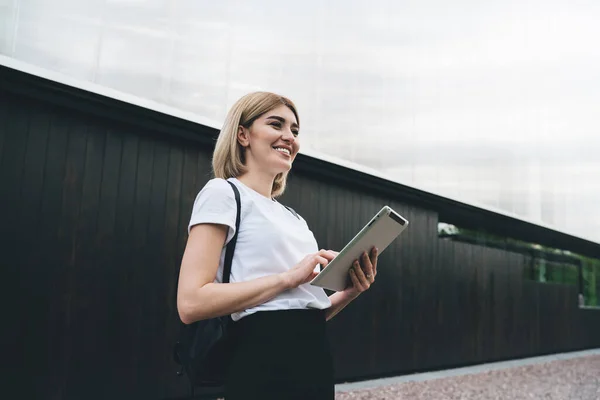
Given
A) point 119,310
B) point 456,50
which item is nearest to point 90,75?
point 119,310

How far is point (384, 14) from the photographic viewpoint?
712cm

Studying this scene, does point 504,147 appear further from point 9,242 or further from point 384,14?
point 9,242

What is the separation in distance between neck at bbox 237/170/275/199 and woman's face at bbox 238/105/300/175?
0.07ft

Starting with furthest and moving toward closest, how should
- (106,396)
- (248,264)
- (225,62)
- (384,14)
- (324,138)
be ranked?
1. (384,14)
2. (324,138)
3. (225,62)
4. (106,396)
5. (248,264)

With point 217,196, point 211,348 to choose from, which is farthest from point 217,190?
point 211,348

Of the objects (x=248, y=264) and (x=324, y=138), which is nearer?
(x=248, y=264)

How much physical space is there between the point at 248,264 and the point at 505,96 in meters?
9.26

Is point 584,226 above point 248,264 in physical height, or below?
above

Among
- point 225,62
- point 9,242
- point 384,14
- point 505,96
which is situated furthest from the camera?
point 505,96

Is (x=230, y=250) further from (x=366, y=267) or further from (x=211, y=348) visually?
(x=366, y=267)

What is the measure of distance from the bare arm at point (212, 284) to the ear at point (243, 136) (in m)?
0.32

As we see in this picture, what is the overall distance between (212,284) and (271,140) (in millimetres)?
445

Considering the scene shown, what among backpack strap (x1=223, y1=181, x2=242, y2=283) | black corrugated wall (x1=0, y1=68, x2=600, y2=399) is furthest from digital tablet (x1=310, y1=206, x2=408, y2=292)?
black corrugated wall (x1=0, y1=68, x2=600, y2=399)

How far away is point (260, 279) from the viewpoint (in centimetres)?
129
